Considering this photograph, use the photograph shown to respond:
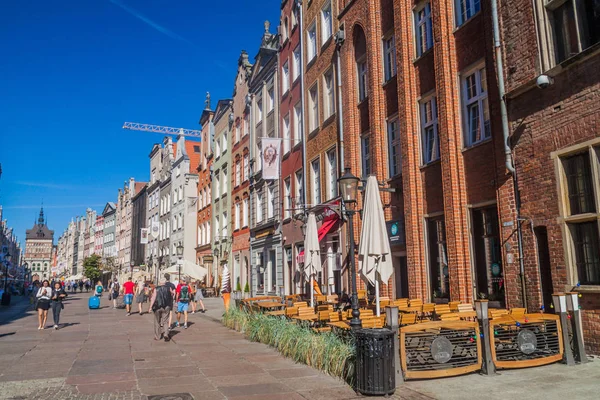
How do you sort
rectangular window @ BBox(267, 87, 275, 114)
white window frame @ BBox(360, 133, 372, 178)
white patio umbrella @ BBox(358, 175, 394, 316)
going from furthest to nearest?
rectangular window @ BBox(267, 87, 275, 114) → white window frame @ BBox(360, 133, 372, 178) → white patio umbrella @ BBox(358, 175, 394, 316)

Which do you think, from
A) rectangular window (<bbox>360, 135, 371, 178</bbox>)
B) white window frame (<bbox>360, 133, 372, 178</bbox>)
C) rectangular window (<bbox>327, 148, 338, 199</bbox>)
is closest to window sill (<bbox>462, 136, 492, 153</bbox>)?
white window frame (<bbox>360, 133, 372, 178</bbox>)

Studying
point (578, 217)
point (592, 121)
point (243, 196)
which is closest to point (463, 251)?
point (578, 217)

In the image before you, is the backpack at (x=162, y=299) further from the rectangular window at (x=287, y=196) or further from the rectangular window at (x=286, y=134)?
the rectangular window at (x=286, y=134)

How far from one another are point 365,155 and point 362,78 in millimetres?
2983

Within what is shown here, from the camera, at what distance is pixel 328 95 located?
21.9 m

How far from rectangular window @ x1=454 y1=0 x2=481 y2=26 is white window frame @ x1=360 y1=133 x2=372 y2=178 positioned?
5.54 metres

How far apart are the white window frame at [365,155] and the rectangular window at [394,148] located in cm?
143

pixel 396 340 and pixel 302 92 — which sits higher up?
pixel 302 92

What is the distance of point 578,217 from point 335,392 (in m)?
5.65

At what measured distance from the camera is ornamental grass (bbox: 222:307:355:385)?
8.43 meters

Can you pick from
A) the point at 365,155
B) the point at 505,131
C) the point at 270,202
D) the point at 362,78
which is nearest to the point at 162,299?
the point at 365,155

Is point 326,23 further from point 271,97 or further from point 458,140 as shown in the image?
point 458,140

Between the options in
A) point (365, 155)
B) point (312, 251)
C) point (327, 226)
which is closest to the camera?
point (312, 251)

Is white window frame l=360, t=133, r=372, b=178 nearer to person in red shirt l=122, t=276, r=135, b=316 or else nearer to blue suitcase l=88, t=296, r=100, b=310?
person in red shirt l=122, t=276, r=135, b=316
